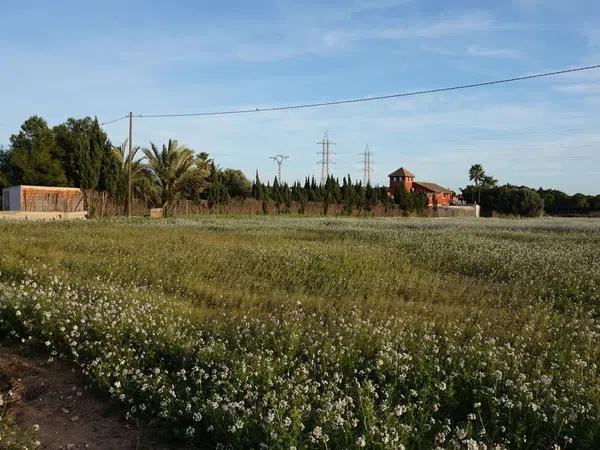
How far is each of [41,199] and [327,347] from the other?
35483 millimetres

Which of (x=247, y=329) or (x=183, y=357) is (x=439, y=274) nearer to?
(x=247, y=329)

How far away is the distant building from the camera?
35.8 meters

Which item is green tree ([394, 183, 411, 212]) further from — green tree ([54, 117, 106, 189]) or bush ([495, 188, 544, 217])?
green tree ([54, 117, 106, 189])

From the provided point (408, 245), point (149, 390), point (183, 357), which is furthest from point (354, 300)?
point (408, 245)

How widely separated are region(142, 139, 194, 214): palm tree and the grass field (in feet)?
113

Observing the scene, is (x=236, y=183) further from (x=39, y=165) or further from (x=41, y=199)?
(x=41, y=199)

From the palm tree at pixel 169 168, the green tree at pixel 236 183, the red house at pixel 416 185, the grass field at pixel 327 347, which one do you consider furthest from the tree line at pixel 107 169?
the red house at pixel 416 185

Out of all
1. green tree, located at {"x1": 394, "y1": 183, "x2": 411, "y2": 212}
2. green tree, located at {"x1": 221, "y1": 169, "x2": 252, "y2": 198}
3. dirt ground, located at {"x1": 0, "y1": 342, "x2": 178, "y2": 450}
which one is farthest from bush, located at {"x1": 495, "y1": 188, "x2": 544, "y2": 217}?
dirt ground, located at {"x1": 0, "y1": 342, "x2": 178, "y2": 450}

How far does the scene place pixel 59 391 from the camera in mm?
5426

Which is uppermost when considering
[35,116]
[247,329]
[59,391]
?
[35,116]

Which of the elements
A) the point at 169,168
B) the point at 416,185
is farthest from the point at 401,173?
the point at 169,168

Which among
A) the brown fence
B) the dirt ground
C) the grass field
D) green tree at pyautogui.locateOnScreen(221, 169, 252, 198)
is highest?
green tree at pyautogui.locateOnScreen(221, 169, 252, 198)

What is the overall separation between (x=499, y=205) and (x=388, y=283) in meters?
76.5

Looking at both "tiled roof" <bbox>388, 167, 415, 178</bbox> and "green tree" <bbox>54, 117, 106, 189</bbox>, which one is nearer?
"green tree" <bbox>54, 117, 106, 189</bbox>
